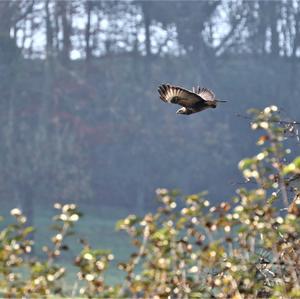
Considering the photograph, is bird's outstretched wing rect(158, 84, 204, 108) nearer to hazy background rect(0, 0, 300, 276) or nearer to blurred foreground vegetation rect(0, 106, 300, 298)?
blurred foreground vegetation rect(0, 106, 300, 298)

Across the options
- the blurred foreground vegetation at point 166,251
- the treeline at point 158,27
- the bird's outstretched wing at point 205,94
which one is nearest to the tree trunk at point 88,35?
the treeline at point 158,27

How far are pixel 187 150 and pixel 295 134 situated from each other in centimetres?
2558

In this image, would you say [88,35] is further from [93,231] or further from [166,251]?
[166,251]

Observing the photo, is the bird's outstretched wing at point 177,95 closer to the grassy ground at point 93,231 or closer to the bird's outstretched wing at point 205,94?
the bird's outstretched wing at point 205,94

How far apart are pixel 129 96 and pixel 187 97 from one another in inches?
993

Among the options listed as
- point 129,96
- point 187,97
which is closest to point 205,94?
point 187,97

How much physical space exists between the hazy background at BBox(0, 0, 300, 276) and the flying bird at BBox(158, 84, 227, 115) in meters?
21.6

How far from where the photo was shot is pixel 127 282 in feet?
13.8

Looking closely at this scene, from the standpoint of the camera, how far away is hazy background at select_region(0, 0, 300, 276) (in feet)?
92.1

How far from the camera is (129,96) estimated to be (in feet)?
102

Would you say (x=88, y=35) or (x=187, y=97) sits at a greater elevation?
(x=88, y=35)

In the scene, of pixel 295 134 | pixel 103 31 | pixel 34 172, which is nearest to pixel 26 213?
pixel 34 172

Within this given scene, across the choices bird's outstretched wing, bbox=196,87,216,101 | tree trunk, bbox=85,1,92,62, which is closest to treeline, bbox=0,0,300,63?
tree trunk, bbox=85,1,92,62

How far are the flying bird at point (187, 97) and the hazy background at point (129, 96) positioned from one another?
21585 mm
